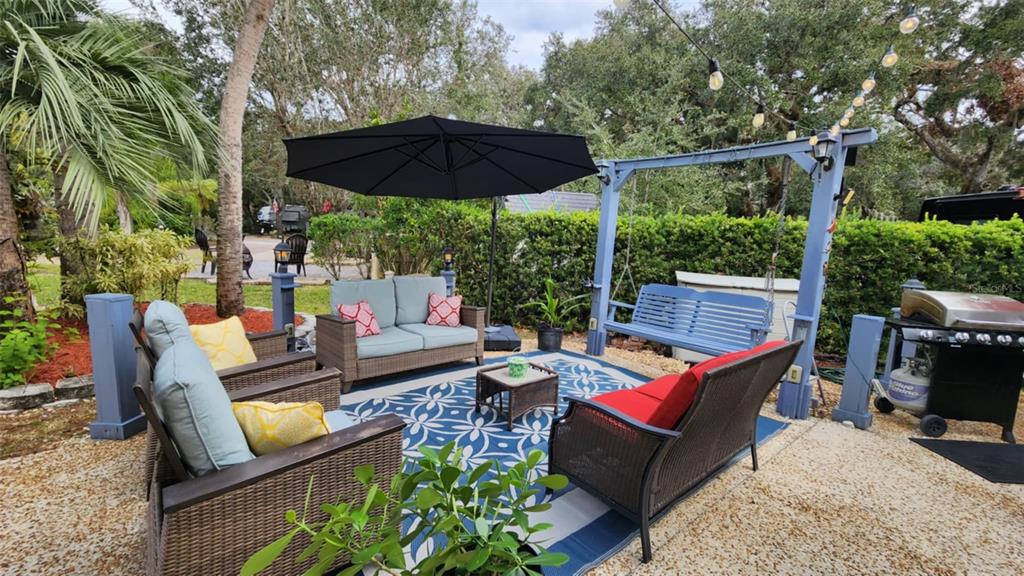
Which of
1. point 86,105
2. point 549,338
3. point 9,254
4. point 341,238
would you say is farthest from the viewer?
point 341,238

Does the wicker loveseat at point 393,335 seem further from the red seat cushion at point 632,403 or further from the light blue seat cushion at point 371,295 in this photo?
the red seat cushion at point 632,403

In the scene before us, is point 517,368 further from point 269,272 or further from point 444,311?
point 269,272

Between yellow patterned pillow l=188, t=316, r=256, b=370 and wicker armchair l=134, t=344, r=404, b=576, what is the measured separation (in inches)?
34.9

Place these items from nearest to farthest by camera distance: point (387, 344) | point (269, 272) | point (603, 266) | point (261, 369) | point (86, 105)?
point (261, 369), point (86, 105), point (387, 344), point (603, 266), point (269, 272)

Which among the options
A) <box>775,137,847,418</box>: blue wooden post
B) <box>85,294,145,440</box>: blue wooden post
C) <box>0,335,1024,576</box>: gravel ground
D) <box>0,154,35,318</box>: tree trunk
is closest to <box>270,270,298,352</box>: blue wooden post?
<box>85,294,145,440</box>: blue wooden post

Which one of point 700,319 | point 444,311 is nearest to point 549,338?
point 444,311

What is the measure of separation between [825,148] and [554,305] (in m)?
3.08

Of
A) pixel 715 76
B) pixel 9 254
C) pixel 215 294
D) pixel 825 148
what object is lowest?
pixel 215 294

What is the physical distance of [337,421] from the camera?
218cm

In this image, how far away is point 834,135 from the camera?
3.16m

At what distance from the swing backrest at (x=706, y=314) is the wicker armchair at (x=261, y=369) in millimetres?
3340

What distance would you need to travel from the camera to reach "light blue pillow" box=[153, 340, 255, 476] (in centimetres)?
136

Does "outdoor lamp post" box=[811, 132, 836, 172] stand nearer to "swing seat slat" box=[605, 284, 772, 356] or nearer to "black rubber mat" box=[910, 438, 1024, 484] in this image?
"swing seat slat" box=[605, 284, 772, 356]

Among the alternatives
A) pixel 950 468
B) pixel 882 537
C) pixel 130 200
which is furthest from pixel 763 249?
pixel 130 200
